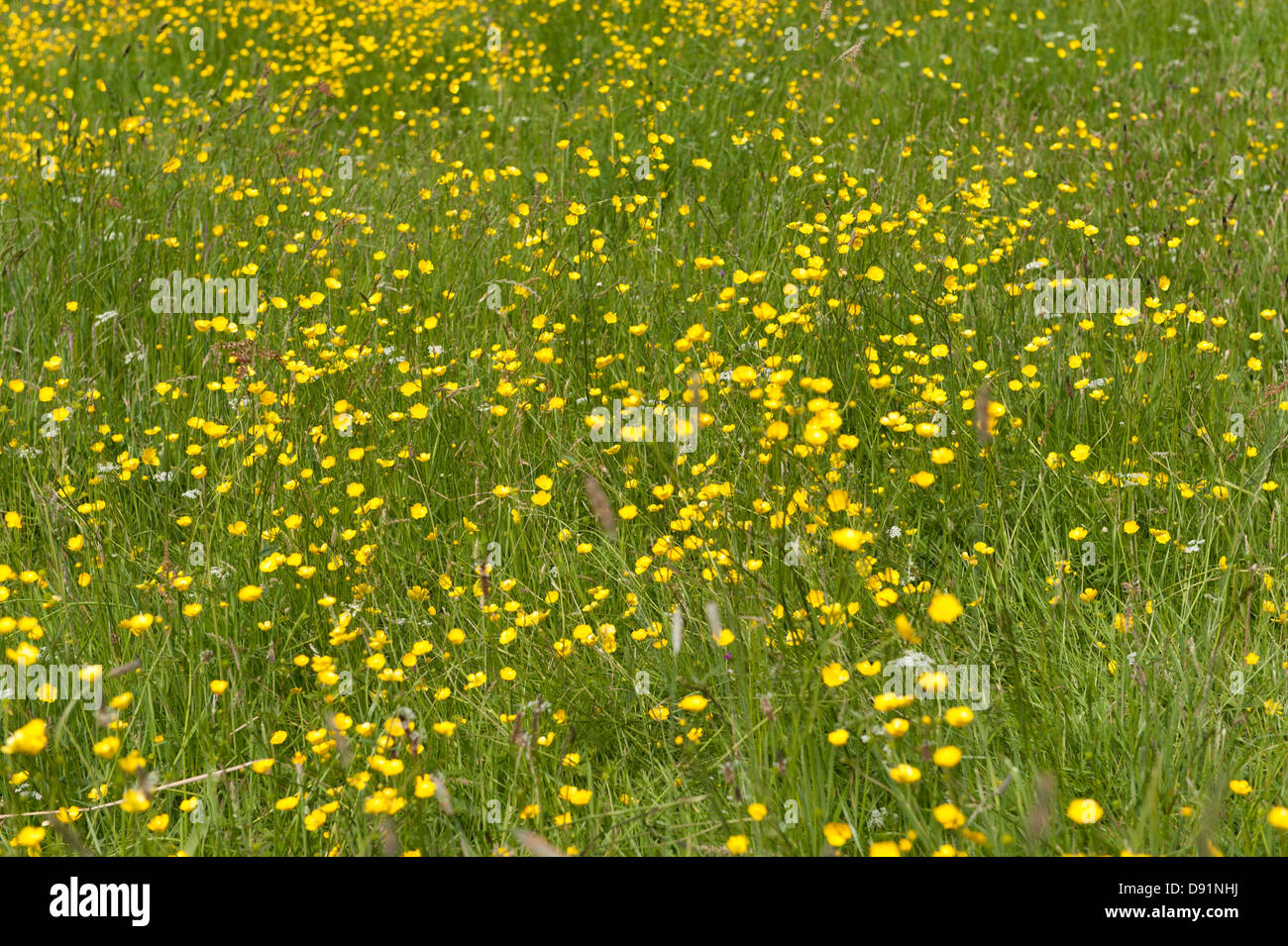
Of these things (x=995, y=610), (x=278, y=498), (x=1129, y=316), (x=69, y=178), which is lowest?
(x=995, y=610)

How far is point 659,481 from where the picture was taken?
2896 mm

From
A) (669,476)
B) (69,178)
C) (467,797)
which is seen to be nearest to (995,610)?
(669,476)

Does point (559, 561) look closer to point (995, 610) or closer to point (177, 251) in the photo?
point (995, 610)

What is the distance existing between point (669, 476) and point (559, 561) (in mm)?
345

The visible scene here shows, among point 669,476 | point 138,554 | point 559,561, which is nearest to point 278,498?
point 138,554

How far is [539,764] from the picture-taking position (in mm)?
2088

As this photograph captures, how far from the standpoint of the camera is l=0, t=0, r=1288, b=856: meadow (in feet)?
6.28

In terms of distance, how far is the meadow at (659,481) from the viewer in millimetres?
1913

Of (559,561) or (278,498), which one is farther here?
(278,498)

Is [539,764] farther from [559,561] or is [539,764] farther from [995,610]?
[995,610]

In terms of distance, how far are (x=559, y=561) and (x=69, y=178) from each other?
344 centimetres
